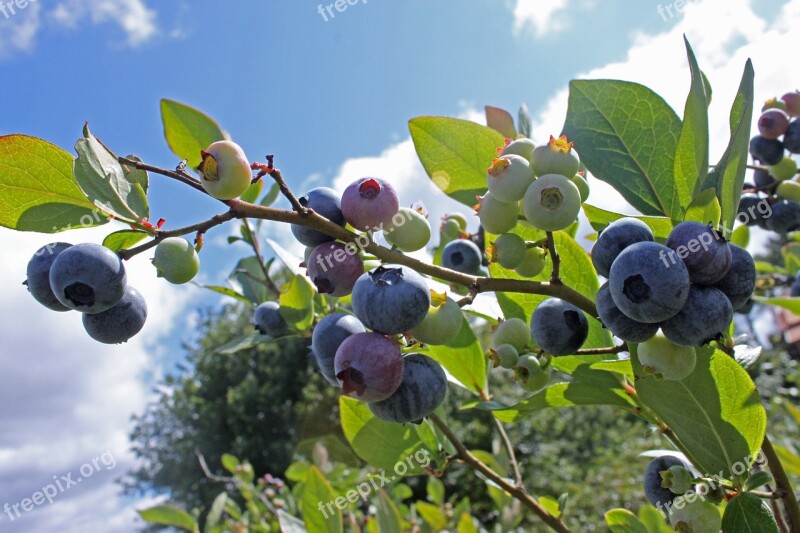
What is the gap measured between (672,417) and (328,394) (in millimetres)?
20244

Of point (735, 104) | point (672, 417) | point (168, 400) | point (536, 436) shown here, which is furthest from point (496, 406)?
point (168, 400)

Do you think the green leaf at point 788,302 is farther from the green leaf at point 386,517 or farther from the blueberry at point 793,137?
the green leaf at point 386,517

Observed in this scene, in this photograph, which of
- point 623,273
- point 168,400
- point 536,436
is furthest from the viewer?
point 168,400

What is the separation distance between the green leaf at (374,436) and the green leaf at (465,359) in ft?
0.68

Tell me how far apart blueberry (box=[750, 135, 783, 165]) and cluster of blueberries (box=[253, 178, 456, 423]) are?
166 cm

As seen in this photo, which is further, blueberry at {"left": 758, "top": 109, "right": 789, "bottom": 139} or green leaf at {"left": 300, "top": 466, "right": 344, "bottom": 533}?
blueberry at {"left": 758, "top": 109, "right": 789, "bottom": 139}

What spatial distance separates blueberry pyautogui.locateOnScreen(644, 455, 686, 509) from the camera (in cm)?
111

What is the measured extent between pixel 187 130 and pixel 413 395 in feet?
2.89

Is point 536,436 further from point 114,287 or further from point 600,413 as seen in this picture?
point 114,287

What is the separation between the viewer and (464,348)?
5.09 feet

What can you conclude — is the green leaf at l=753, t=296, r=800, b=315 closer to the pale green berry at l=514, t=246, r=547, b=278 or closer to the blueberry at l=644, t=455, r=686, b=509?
the blueberry at l=644, t=455, r=686, b=509

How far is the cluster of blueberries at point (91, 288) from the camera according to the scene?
84cm

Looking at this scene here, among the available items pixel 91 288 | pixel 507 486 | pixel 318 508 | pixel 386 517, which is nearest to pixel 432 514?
pixel 386 517

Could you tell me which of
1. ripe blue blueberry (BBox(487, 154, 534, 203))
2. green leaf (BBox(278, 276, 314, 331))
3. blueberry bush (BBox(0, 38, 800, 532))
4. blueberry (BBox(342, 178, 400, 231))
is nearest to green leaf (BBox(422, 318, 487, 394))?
blueberry bush (BBox(0, 38, 800, 532))
